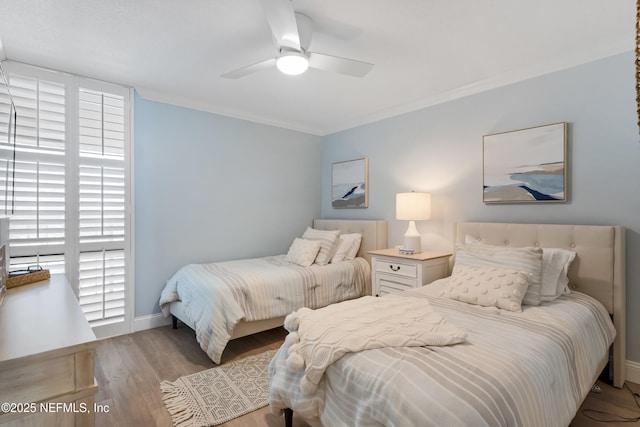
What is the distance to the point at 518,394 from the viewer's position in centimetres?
113

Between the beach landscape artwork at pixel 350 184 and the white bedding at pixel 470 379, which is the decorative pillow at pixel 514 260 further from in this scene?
the beach landscape artwork at pixel 350 184

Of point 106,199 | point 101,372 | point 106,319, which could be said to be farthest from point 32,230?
point 101,372

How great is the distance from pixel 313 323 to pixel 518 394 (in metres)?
0.89

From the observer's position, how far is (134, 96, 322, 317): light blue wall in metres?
3.25

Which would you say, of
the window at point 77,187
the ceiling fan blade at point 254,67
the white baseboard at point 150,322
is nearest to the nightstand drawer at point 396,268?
the ceiling fan blade at point 254,67

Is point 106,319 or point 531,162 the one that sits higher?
point 531,162

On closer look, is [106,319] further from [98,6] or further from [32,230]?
[98,6]

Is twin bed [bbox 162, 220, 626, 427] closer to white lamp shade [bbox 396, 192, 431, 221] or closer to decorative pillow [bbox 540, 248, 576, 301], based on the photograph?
decorative pillow [bbox 540, 248, 576, 301]

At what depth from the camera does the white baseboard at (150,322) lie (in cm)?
320

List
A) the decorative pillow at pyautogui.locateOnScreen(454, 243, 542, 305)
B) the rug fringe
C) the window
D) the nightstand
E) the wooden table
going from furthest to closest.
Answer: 1. the nightstand
2. the window
3. the decorative pillow at pyautogui.locateOnScreen(454, 243, 542, 305)
4. the rug fringe
5. the wooden table

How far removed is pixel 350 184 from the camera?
4266mm

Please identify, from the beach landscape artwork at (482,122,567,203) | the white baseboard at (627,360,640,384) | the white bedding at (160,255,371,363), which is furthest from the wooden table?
the white baseboard at (627,360,640,384)

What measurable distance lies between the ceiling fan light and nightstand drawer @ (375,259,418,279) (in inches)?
76.2

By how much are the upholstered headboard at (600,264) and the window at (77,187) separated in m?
3.79
